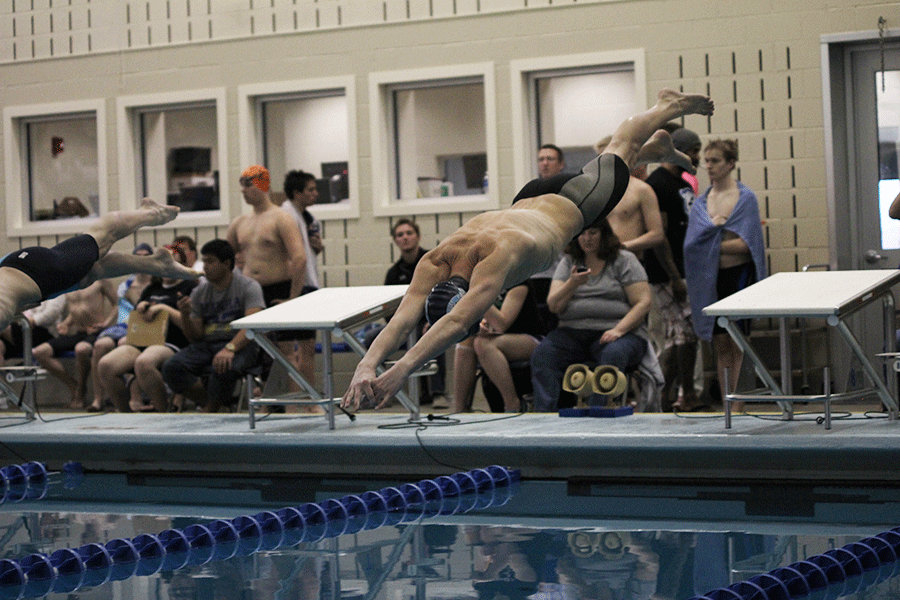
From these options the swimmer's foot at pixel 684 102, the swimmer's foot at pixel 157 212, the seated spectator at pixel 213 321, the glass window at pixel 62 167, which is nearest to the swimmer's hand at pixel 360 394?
the swimmer's foot at pixel 684 102

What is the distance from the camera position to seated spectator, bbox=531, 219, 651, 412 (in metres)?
7.00

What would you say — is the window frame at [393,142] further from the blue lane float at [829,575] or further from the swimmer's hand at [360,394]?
the swimmer's hand at [360,394]

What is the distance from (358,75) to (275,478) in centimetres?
428

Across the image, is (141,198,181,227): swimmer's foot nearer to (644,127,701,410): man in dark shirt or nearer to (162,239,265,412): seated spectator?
(162,239,265,412): seated spectator

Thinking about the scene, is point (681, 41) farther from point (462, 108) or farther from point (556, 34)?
point (462, 108)

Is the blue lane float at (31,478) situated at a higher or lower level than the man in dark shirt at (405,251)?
lower

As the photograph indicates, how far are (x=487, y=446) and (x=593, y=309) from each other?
1294 mm

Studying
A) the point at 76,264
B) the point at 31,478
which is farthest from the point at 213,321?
the point at 76,264

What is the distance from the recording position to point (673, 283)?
25.8 ft

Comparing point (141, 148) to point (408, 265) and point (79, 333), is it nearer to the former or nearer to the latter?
point (79, 333)

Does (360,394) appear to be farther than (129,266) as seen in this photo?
No

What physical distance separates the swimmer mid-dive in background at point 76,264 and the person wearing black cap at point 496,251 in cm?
229

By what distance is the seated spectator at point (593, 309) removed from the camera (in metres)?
7.00

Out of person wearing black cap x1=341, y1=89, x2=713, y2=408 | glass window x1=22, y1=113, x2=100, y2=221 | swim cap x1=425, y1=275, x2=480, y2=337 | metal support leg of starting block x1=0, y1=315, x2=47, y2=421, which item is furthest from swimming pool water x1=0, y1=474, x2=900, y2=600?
glass window x1=22, y1=113, x2=100, y2=221
